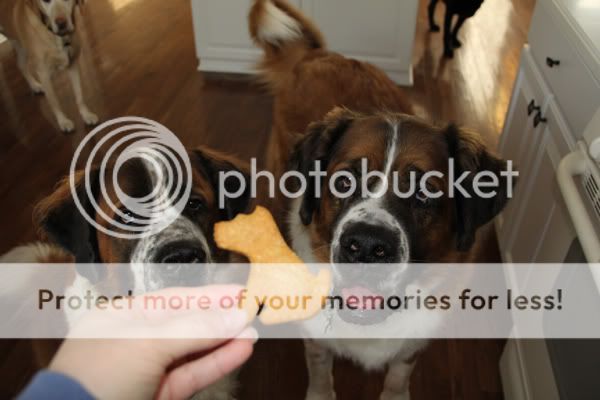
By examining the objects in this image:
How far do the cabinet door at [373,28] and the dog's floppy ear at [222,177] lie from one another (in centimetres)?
285

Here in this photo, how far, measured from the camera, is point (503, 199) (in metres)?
1.64

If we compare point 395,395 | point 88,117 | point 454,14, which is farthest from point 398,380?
point 454,14

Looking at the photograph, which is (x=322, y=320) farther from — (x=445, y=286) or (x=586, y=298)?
(x=586, y=298)

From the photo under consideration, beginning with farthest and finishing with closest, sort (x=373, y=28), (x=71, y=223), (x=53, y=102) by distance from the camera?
(x=373, y=28) < (x=53, y=102) < (x=71, y=223)

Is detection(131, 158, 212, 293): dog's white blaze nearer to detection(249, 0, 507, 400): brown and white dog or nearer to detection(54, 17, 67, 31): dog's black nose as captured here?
detection(249, 0, 507, 400): brown and white dog

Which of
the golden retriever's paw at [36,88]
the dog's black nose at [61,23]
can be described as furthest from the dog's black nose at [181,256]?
the golden retriever's paw at [36,88]

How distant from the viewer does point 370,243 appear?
137 cm

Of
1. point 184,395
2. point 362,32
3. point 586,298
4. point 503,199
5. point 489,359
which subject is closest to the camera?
point 184,395

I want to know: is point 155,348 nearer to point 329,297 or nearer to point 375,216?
point 375,216

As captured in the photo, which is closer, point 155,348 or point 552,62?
point 155,348

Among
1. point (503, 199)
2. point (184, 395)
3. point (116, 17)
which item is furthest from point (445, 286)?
point (116, 17)

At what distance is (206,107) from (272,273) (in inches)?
112

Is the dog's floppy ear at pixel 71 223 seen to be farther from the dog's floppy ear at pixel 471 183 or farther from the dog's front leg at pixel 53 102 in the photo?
the dog's front leg at pixel 53 102

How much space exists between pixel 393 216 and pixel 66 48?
3020 mm
